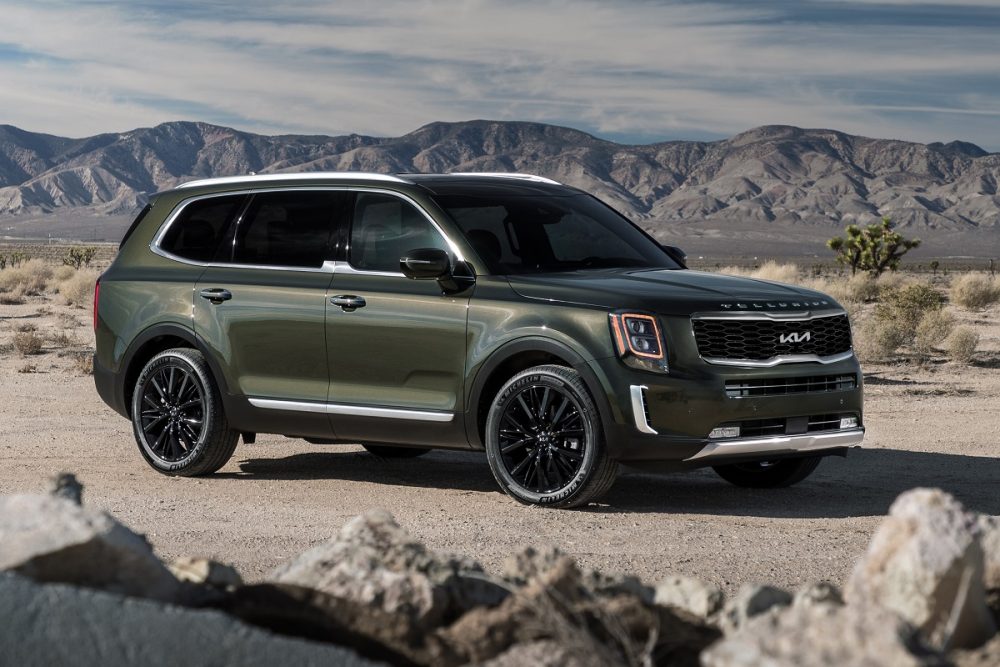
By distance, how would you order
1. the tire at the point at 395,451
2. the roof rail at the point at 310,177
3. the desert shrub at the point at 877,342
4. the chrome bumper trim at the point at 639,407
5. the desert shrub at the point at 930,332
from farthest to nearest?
1. the desert shrub at the point at 930,332
2. the desert shrub at the point at 877,342
3. the tire at the point at 395,451
4. the roof rail at the point at 310,177
5. the chrome bumper trim at the point at 639,407

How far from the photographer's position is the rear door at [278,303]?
9531mm

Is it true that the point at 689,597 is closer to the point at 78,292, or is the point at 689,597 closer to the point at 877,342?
the point at 877,342

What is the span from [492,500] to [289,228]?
2.34 metres

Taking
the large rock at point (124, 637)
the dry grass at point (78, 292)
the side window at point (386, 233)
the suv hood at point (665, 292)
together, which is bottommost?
the dry grass at point (78, 292)

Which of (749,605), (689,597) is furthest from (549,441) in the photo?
(749,605)

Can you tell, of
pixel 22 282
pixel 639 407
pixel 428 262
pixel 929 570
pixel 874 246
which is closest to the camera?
pixel 929 570

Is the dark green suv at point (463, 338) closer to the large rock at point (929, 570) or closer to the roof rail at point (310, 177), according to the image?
the roof rail at point (310, 177)

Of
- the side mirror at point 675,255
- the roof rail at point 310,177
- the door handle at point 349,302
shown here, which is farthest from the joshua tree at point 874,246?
the door handle at point 349,302

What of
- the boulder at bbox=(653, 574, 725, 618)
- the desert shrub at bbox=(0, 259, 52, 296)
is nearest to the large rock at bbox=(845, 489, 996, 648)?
the boulder at bbox=(653, 574, 725, 618)

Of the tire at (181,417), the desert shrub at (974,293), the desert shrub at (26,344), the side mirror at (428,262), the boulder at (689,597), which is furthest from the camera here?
the desert shrub at (974,293)

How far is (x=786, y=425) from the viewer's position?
8.70m

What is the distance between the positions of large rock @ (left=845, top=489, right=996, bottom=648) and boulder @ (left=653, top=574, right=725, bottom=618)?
1.96ft

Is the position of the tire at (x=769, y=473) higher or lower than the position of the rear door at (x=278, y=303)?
lower

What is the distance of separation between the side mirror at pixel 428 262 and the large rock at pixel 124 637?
197 inches
